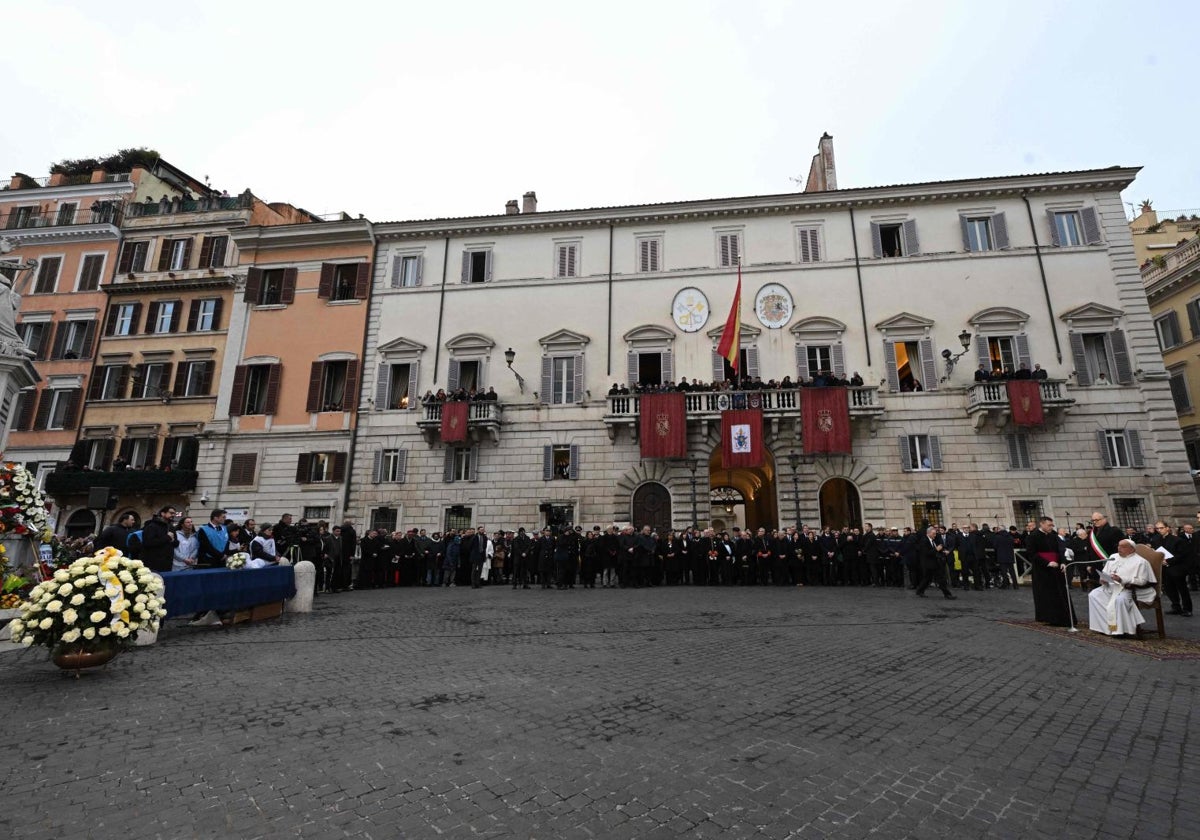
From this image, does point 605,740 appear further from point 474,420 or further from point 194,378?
point 194,378

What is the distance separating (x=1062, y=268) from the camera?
23.8 m

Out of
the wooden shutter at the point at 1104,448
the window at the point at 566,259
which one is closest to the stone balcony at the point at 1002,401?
the wooden shutter at the point at 1104,448

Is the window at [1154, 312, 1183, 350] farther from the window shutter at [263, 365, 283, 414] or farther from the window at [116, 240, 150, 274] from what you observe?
the window at [116, 240, 150, 274]

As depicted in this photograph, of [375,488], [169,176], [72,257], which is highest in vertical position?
[169,176]

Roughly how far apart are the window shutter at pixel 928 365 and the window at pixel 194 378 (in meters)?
29.7

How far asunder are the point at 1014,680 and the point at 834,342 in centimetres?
1935

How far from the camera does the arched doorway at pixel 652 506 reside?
23.4 metres

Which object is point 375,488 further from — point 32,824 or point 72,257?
point 32,824

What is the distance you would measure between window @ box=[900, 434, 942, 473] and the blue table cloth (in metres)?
20.4

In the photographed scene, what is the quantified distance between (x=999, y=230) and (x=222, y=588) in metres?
28.3

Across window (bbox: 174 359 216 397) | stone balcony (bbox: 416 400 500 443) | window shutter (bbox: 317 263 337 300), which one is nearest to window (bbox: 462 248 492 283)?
window shutter (bbox: 317 263 337 300)

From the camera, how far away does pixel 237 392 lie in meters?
26.6

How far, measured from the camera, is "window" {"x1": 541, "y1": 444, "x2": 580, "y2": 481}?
24.0 metres

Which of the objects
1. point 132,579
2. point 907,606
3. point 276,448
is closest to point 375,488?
point 276,448
